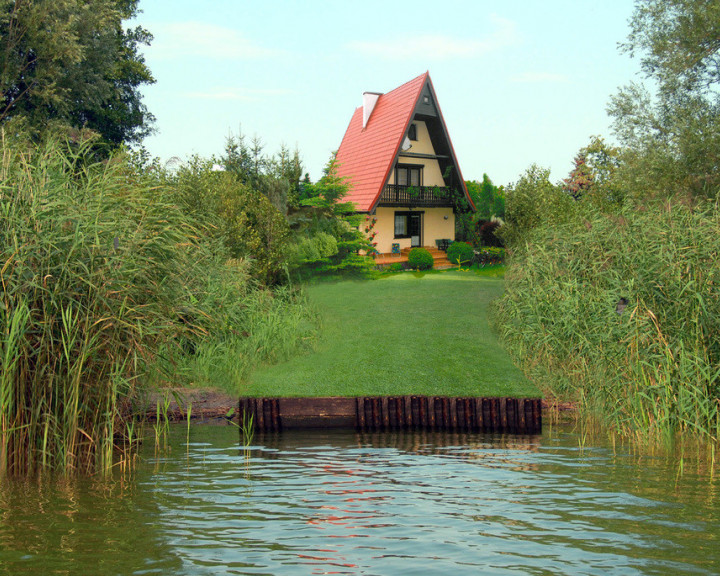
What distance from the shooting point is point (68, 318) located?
26.4ft

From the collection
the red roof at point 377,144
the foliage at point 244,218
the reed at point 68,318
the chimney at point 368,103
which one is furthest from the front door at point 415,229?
the reed at point 68,318

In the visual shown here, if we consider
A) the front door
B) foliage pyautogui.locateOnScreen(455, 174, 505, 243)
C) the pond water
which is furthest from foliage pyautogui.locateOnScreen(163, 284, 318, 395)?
foliage pyautogui.locateOnScreen(455, 174, 505, 243)

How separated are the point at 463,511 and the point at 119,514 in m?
3.63

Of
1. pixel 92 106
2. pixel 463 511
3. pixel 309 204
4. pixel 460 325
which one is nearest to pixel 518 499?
pixel 463 511

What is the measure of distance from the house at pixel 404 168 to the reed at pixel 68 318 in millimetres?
28033

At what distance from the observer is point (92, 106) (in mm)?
35938

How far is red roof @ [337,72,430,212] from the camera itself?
123 ft

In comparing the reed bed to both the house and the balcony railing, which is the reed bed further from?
the balcony railing

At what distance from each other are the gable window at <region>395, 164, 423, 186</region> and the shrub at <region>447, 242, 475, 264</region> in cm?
568

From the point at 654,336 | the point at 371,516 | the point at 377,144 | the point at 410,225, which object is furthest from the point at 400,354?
Result: the point at 410,225

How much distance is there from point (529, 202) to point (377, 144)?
37.3 ft

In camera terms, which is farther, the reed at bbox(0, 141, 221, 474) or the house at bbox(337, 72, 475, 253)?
the house at bbox(337, 72, 475, 253)

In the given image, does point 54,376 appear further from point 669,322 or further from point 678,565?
point 669,322

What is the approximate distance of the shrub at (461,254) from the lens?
38.4 m
